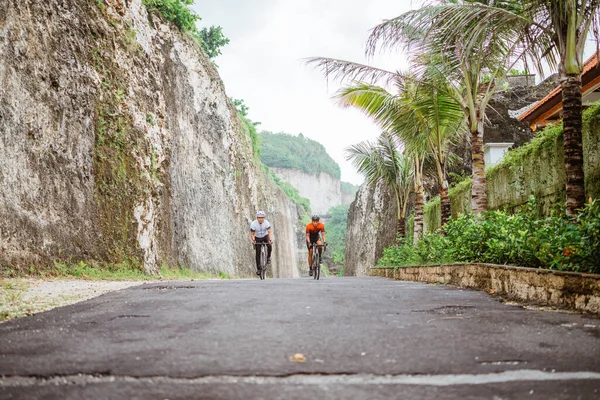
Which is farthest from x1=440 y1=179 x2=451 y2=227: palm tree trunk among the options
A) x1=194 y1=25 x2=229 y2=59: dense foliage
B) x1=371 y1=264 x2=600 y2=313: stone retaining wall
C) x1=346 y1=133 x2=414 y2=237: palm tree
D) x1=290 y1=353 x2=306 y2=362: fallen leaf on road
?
x1=194 y1=25 x2=229 y2=59: dense foliage

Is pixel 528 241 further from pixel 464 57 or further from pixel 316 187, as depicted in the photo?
pixel 316 187

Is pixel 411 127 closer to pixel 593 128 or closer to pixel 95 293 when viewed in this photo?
pixel 593 128

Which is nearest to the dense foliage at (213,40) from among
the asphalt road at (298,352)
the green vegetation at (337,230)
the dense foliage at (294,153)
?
the asphalt road at (298,352)

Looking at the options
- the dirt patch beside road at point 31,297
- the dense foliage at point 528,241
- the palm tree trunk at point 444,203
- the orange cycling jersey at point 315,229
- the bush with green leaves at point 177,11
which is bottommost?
the dirt patch beside road at point 31,297

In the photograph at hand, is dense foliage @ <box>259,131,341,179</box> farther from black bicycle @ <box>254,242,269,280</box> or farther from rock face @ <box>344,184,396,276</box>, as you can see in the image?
black bicycle @ <box>254,242,269,280</box>

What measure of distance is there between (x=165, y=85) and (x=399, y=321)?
16435 millimetres

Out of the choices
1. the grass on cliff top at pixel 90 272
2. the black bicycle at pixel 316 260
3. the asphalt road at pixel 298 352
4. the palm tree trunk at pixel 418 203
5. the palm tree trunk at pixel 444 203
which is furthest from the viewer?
the palm tree trunk at pixel 418 203

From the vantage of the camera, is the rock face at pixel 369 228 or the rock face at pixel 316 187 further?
the rock face at pixel 316 187

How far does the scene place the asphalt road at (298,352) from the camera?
8.49 feet

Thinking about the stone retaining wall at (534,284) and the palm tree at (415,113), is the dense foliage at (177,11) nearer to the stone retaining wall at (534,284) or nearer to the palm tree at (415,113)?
the palm tree at (415,113)

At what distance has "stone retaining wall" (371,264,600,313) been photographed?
504 centimetres

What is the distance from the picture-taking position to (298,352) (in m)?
3.26

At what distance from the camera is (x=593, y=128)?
8758 mm

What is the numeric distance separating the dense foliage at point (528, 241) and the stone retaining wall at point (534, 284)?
196 millimetres
